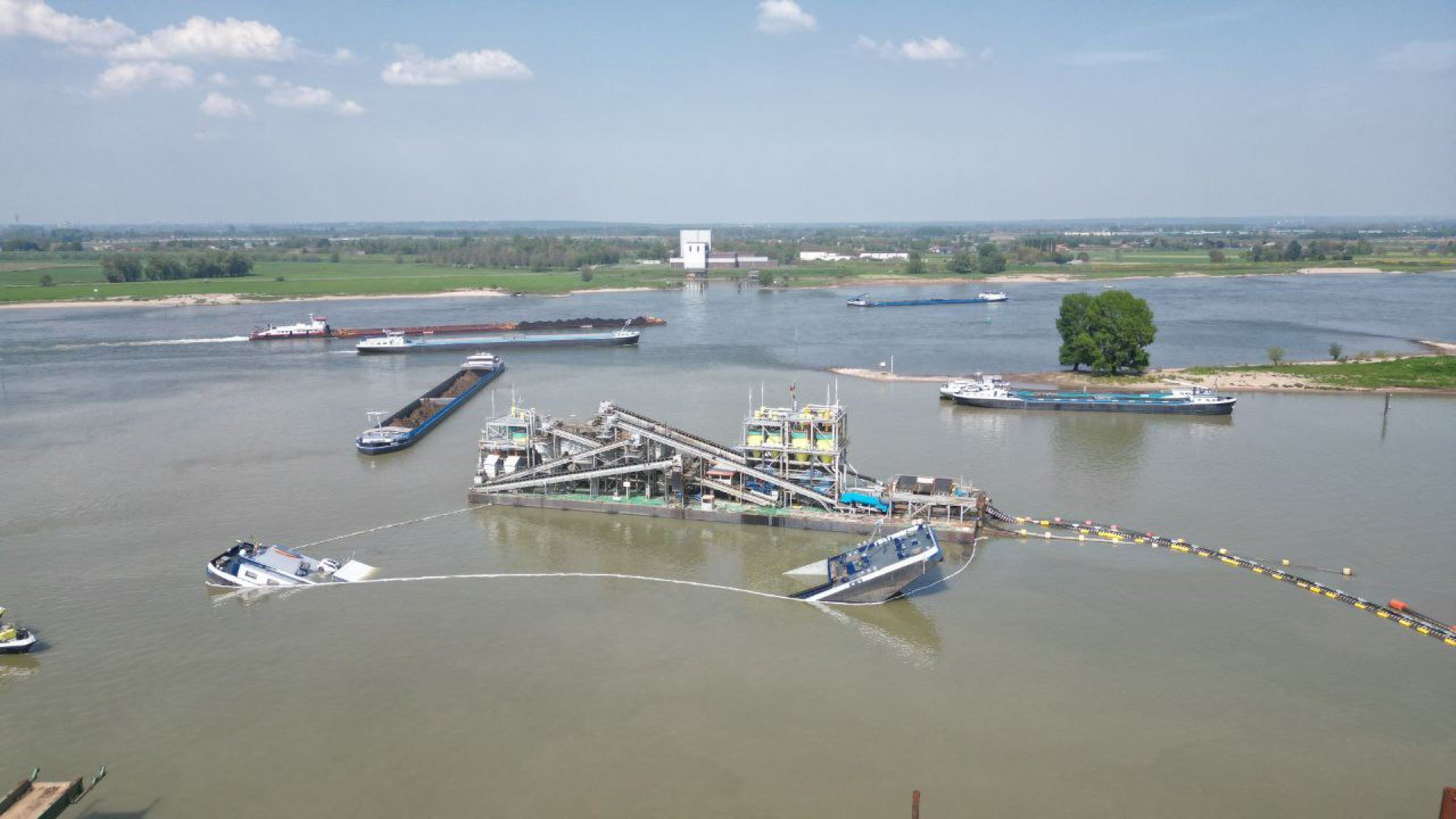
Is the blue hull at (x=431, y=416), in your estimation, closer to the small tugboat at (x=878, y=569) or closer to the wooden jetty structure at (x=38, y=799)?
the small tugboat at (x=878, y=569)

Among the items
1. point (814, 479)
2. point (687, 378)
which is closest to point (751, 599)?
point (814, 479)

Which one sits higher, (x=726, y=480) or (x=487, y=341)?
(x=487, y=341)

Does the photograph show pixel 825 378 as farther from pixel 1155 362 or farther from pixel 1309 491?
pixel 1309 491

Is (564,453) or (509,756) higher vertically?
(564,453)

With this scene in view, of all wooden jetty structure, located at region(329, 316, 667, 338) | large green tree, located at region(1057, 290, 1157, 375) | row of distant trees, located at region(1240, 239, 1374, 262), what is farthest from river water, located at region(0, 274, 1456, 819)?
row of distant trees, located at region(1240, 239, 1374, 262)

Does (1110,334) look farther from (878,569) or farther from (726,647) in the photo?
(726,647)

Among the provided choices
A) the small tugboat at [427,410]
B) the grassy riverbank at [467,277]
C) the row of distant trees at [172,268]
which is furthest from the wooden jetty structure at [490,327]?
the row of distant trees at [172,268]

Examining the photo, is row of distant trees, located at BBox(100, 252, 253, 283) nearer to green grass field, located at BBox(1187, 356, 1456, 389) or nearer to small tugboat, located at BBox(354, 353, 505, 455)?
small tugboat, located at BBox(354, 353, 505, 455)

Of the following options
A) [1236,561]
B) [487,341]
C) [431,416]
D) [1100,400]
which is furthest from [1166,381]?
[487,341]
